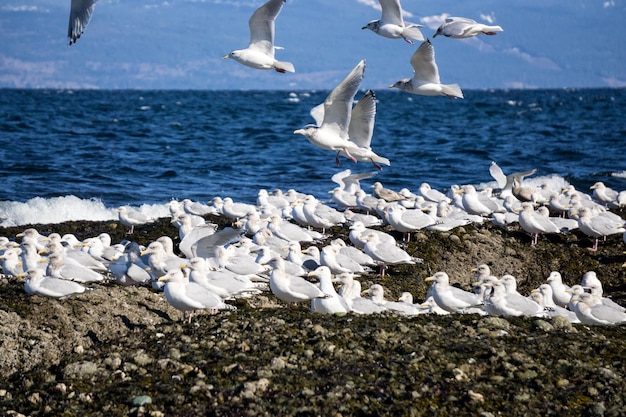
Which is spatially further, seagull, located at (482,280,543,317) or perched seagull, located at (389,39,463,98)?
perched seagull, located at (389,39,463,98)

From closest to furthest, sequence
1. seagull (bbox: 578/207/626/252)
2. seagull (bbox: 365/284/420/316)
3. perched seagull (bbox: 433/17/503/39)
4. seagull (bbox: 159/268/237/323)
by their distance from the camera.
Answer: seagull (bbox: 159/268/237/323), seagull (bbox: 365/284/420/316), perched seagull (bbox: 433/17/503/39), seagull (bbox: 578/207/626/252)

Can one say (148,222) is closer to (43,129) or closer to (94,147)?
(94,147)

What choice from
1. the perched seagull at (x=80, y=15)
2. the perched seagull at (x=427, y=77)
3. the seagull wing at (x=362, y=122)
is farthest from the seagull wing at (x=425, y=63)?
the perched seagull at (x=80, y=15)

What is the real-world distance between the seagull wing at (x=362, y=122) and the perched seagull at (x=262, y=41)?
1330mm

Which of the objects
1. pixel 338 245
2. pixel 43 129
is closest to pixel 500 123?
pixel 43 129

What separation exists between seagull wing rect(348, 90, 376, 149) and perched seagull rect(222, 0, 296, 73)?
1.33 m

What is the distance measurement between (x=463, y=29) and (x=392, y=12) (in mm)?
1364

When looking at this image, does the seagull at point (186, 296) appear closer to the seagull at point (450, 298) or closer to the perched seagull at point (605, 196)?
the seagull at point (450, 298)

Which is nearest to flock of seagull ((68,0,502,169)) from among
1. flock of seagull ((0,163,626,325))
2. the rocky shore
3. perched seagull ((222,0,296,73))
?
perched seagull ((222,0,296,73))

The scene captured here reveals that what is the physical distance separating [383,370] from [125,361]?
7.57 feet

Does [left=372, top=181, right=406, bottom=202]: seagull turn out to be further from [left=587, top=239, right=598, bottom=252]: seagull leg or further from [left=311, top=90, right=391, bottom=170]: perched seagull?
[left=311, top=90, right=391, bottom=170]: perched seagull

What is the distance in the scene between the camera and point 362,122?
539 inches

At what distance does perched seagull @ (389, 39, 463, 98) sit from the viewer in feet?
45.4

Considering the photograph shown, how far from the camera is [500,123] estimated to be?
5450cm
